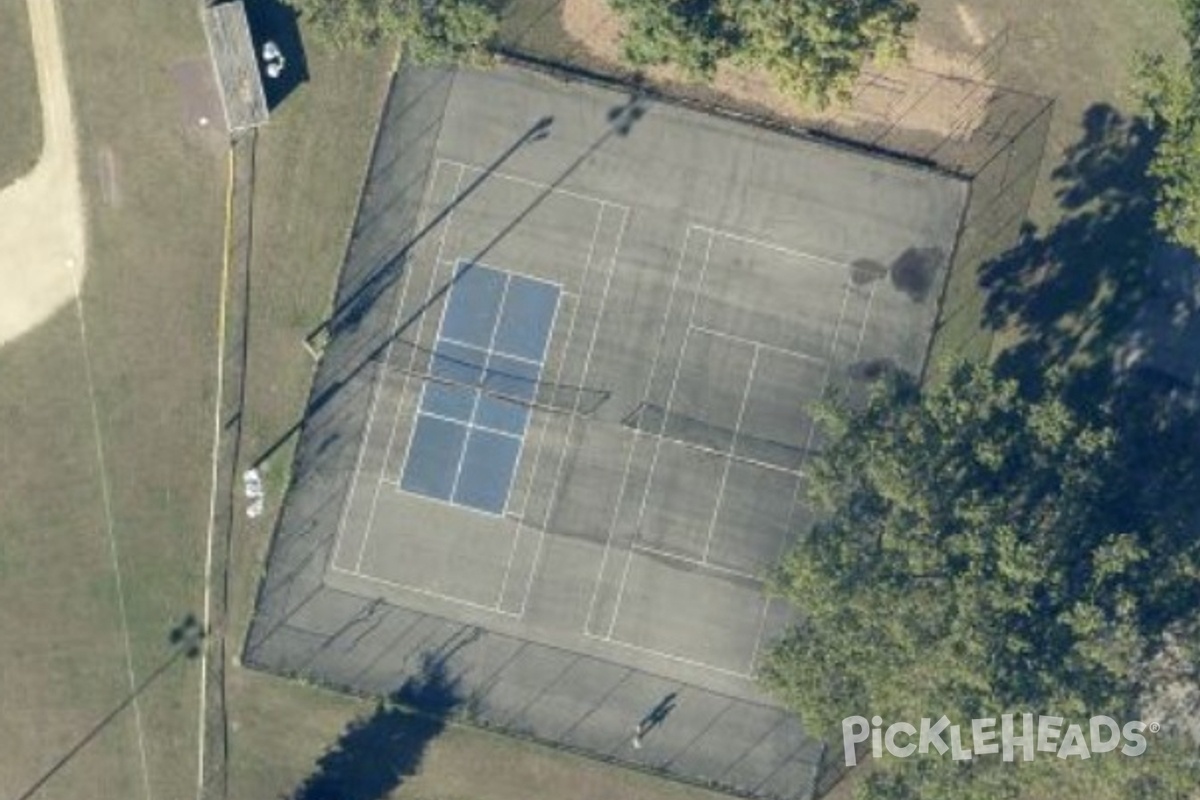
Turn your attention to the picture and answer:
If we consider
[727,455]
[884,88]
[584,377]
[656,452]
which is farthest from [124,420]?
[884,88]

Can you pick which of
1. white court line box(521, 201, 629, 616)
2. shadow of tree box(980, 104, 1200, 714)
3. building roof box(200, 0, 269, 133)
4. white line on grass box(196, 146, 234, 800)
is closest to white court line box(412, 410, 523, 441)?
white court line box(521, 201, 629, 616)

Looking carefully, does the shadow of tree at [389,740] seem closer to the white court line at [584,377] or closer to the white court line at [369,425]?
the white court line at [584,377]

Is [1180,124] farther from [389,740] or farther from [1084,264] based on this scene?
[389,740]

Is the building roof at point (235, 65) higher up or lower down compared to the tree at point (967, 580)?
higher up

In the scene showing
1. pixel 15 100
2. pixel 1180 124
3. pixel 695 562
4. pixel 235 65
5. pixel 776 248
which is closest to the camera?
pixel 1180 124

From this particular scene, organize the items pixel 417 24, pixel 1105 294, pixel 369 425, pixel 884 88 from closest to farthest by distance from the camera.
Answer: pixel 417 24, pixel 369 425, pixel 1105 294, pixel 884 88

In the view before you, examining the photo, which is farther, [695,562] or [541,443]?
[695,562]

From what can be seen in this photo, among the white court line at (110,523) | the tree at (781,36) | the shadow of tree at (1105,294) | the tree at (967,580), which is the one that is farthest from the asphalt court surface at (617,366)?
the white court line at (110,523)

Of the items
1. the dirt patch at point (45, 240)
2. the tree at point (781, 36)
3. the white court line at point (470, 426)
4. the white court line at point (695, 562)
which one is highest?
the tree at point (781, 36)
